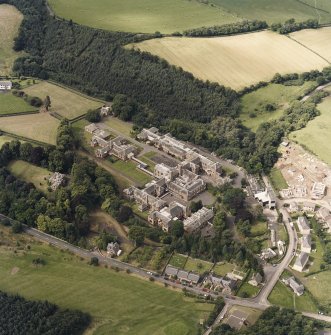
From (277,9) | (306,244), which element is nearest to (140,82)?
(306,244)

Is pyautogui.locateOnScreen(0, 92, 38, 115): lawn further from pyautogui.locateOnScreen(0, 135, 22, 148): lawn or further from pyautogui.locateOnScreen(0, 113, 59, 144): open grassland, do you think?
pyautogui.locateOnScreen(0, 135, 22, 148): lawn

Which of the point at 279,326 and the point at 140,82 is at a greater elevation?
the point at 140,82

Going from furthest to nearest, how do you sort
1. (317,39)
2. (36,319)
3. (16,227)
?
(317,39) < (16,227) < (36,319)

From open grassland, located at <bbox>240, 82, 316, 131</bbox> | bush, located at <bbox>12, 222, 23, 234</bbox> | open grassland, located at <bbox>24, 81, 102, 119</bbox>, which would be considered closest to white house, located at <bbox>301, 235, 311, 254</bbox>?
open grassland, located at <bbox>240, 82, 316, 131</bbox>

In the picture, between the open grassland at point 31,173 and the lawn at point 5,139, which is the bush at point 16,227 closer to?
the open grassland at point 31,173

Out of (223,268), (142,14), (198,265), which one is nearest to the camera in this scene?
(223,268)

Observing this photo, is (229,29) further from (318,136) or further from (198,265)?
(198,265)

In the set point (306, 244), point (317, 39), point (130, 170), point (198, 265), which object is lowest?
point (130, 170)

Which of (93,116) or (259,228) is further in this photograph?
(93,116)
